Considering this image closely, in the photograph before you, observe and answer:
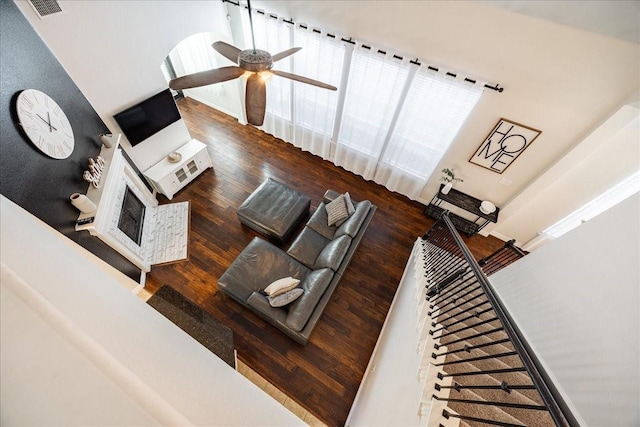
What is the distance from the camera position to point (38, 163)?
2.25 meters

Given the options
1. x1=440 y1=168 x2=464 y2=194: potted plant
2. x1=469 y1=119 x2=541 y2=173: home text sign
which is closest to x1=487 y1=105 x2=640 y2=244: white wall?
x1=469 y1=119 x2=541 y2=173: home text sign

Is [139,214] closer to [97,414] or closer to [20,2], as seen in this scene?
[20,2]

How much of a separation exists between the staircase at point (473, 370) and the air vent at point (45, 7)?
433 centimetres

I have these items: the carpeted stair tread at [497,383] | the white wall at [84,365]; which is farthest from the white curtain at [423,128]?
the white wall at [84,365]

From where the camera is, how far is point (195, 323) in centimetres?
274

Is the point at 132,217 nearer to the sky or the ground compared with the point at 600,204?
nearer to the ground

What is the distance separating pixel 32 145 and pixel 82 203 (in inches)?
24.3

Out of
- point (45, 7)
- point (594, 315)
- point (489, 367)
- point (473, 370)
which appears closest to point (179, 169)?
point (45, 7)

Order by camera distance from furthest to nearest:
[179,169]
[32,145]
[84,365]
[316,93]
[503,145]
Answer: [316,93] < [179,169] < [503,145] < [32,145] < [84,365]

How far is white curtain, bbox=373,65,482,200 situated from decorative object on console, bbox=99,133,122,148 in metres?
3.92

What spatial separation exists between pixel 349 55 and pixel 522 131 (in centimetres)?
253

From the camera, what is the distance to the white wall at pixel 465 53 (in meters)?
2.54

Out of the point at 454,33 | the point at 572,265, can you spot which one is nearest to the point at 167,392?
the point at 572,265

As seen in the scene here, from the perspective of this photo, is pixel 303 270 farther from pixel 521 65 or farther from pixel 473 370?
pixel 521 65
